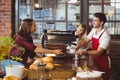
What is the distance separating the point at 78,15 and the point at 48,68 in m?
4.16

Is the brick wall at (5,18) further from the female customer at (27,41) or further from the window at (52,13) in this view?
the female customer at (27,41)

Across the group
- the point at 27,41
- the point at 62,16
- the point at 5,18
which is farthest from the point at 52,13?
the point at 27,41

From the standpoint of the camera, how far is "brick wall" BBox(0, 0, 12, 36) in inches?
250

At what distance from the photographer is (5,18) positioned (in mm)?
6367

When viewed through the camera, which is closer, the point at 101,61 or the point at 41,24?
the point at 101,61

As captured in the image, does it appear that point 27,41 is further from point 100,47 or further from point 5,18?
point 5,18

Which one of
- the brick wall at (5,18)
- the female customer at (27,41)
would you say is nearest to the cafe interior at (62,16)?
the brick wall at (5,18)

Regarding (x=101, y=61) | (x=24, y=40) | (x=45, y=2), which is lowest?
(x=101, y=61)

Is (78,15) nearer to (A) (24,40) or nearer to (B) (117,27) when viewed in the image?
(B) (117,27)

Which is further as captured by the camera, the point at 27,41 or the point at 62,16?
the point at 62,16

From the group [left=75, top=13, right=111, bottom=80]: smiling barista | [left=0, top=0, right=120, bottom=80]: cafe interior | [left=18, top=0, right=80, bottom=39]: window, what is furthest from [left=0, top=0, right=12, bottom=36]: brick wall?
[left=75, top=13, right=111, bottom=80]: smiling barista

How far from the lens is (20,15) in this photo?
21.7 ft

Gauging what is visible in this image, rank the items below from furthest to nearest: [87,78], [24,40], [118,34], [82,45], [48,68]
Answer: [118,34]
[82,45]
[24,40]
[48,68]
[87,78]

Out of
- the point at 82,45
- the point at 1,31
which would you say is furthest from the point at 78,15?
the point at 82,45
